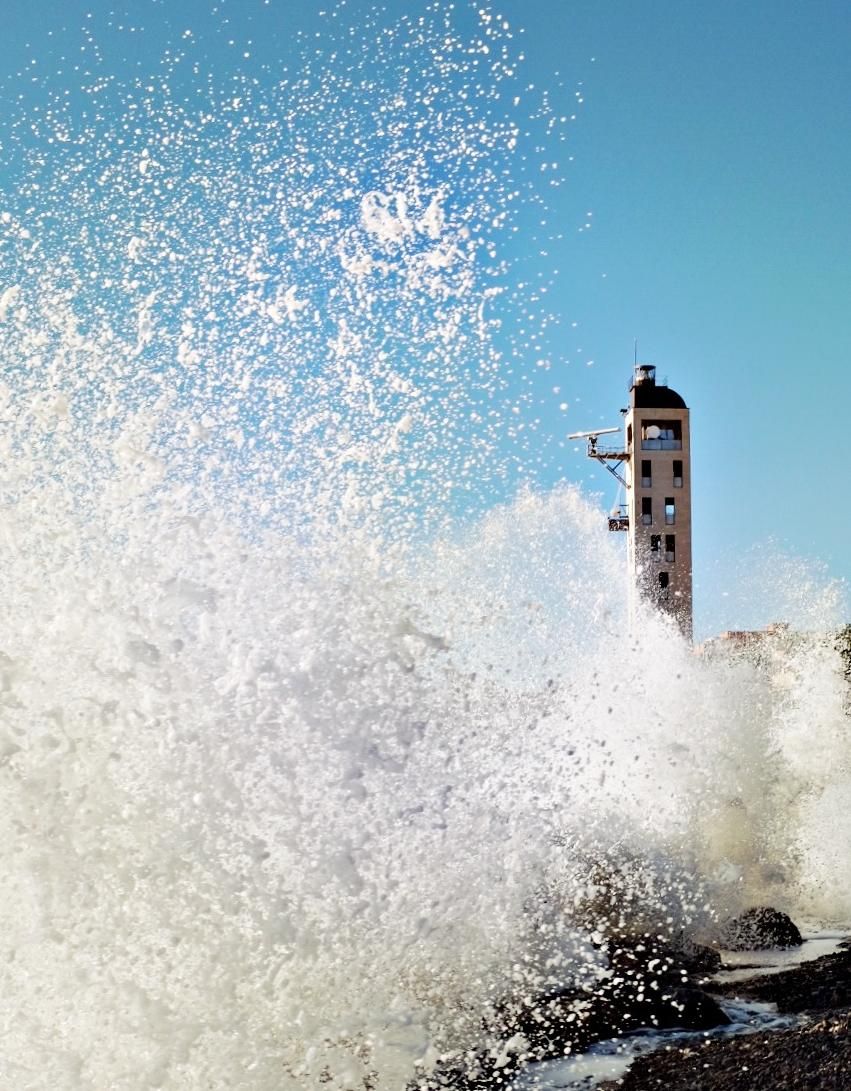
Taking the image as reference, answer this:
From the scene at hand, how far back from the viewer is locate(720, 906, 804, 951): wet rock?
16.1 metres

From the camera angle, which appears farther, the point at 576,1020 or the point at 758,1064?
the point at 576,1020

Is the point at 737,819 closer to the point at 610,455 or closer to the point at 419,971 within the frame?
the point at 419,971

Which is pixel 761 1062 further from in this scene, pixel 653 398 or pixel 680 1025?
pixel 653 398

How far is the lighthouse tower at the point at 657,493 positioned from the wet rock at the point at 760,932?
29618 mm

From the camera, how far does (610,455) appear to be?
1895 inches

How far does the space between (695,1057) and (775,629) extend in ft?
102

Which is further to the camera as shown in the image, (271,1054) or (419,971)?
(419,971)

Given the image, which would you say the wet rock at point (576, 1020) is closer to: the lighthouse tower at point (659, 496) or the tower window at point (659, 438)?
the lighthouse tower at point (659, 496)

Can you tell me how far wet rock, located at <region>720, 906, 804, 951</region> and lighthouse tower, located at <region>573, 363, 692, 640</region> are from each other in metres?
29.6

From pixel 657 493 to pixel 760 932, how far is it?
103 feet

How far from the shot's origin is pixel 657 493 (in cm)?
4659

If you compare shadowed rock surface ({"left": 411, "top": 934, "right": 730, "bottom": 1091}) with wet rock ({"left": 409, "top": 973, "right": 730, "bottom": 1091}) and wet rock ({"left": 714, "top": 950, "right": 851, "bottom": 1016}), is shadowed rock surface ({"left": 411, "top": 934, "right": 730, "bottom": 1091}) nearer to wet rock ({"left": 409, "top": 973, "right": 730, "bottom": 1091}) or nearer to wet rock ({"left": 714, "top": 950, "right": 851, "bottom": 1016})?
wet rock ({"left": 409, "top": 973, "right": 730, "bottom": 1091})

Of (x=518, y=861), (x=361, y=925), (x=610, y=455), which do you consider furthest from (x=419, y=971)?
(x=610, y=455)

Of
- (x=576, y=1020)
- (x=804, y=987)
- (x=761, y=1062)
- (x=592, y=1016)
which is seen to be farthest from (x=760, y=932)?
(x=761, y=1062)
